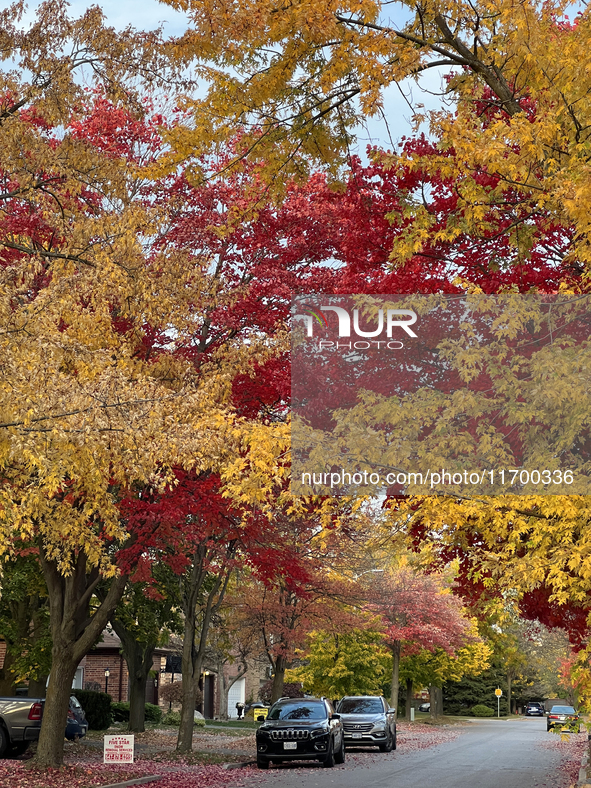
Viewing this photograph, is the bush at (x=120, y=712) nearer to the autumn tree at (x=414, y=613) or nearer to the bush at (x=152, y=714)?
the bush at (x=152, y=714)

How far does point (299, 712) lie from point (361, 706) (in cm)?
704

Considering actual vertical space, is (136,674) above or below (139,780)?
above

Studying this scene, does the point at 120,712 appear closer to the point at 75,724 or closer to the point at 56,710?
the point at 75,724

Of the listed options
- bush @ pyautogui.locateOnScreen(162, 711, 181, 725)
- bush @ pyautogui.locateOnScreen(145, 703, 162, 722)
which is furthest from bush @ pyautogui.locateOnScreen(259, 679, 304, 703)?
bush @ pyautogui.locateOnScreen(145, 703, 162, 722)

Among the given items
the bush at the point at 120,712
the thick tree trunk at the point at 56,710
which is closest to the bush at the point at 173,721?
the bush at the point at 120,712

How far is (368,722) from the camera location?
93.3 ft

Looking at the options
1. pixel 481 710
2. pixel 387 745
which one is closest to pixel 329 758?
pixel 387 745

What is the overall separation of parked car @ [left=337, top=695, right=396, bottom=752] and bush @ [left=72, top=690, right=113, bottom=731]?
10764 mm

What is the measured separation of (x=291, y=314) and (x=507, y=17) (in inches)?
313

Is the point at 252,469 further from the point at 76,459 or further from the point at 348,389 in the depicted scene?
the point at 76,459

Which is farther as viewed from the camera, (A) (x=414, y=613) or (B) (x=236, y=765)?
(A) (x=414, y=613)

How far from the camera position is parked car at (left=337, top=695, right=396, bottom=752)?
92.5 feet

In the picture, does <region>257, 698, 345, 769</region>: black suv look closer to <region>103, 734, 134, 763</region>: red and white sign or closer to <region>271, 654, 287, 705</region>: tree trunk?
<region>103, 734, 134, 763</region>: red and white sign

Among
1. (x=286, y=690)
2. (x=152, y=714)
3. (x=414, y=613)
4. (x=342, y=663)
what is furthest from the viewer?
(x=286, y=690)
